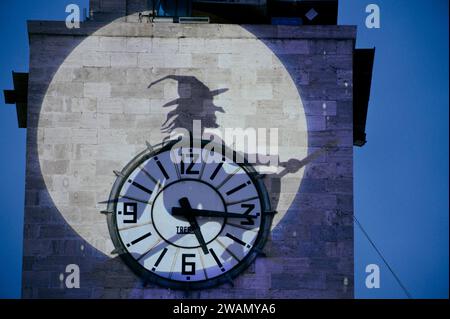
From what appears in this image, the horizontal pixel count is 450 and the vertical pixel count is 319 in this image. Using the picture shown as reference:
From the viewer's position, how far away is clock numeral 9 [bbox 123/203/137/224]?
24484 mm

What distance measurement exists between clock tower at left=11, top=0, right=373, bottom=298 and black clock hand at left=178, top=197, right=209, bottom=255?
22 millimetres

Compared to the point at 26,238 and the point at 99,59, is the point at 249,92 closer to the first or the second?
the point at 99,59

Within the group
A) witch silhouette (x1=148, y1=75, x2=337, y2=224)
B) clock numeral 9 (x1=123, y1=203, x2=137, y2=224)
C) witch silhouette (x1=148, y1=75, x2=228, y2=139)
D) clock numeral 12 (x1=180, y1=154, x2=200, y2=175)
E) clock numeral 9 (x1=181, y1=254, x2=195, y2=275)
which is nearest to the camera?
clock numeral 9 (x1=181, y1=254, x2=195, y2=275)

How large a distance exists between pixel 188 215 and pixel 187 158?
3.26 ft

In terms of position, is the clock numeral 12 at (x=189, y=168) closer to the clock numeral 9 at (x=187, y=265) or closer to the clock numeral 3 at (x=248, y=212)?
the clock numeral 3 at (x=248, y=212)

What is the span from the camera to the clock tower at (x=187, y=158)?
958 inches

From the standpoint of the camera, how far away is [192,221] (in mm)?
24438

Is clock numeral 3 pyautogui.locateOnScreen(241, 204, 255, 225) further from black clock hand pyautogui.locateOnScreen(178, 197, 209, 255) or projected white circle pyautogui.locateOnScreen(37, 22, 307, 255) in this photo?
black clock hand pyautogui.locateOnScreen(178, 197, 209, 255)

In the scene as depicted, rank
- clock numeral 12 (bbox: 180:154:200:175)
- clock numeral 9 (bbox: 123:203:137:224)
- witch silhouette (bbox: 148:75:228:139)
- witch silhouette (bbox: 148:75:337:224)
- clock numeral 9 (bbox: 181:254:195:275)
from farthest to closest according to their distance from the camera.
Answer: witch silhouette (bbox: 148:75:228:139) < witch silhouette (bbox: 148:75:337:224) < clock numeral 12 (bbox: 180:154:200:175) < clock numeral 9 (bbox: 123:203:137:224) < clock numeral 9 (bbox: 181:254:195:275)

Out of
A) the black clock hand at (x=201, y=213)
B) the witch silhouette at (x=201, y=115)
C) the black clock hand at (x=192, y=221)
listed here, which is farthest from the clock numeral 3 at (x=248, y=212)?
the black clock hand at (x=192, y=221)

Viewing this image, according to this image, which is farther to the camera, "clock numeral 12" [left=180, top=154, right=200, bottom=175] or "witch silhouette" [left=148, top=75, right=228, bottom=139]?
"witch silhouette" [left=148, top=75, right=228, bottom=139]

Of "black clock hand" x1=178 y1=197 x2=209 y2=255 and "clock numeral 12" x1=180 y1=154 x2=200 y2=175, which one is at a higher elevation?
"clock numeral 12" x1=180 y1=154 x2=200 y2=175

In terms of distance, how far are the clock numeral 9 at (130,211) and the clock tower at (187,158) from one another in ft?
0.05

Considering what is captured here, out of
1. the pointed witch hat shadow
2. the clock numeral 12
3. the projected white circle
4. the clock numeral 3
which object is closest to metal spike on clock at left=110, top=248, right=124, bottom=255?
the projected white circle
